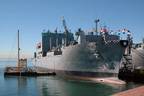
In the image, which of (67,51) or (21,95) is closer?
(21,95)

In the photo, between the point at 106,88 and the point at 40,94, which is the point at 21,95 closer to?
the point at 40,94

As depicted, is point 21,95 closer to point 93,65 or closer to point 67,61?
point 93,65

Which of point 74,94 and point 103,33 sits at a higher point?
point 103,33

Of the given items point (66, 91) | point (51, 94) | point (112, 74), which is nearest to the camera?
point (51, 94)

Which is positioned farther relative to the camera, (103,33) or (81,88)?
(103,33)

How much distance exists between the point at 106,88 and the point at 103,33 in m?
12.8

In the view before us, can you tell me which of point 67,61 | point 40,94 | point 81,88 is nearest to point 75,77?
point 67,61

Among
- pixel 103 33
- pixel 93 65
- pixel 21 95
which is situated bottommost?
pixel 21 95

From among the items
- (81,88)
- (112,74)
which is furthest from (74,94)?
(112,74)

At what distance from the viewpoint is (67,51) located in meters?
61.2

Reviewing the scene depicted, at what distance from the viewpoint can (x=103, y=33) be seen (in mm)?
55844

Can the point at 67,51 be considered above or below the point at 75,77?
above

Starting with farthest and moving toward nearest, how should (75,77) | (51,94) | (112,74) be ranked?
(75,77)
(112,74)
(51,94)

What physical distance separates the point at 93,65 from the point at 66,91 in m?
12.5
